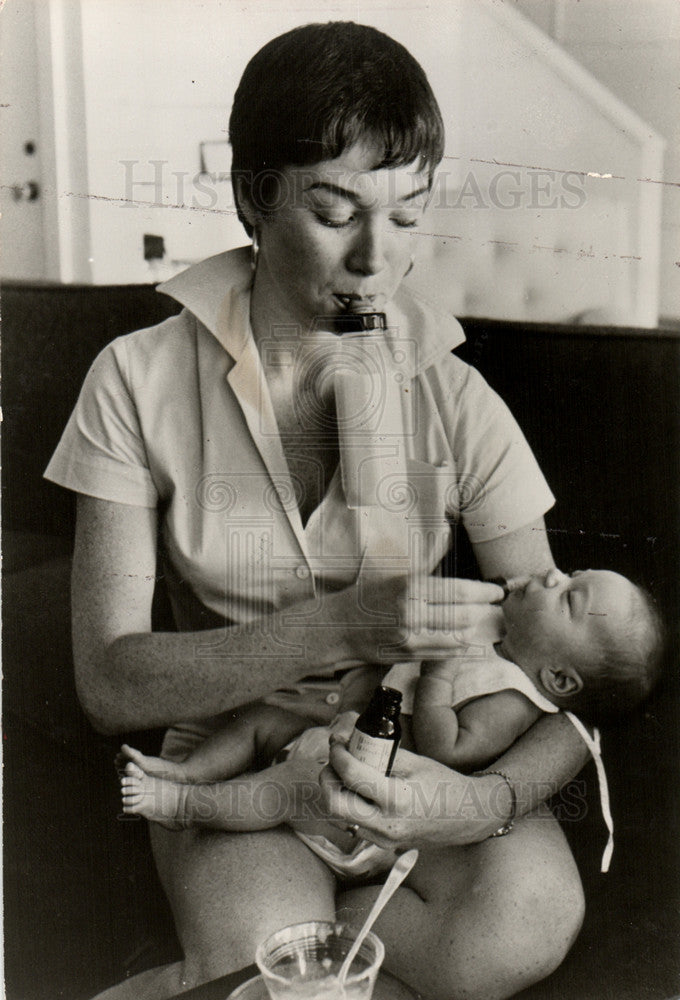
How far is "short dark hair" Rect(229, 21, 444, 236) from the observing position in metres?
1.17

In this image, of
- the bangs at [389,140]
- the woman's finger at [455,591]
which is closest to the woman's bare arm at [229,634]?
the woman's finger at [455,591]

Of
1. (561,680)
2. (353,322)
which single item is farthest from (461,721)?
(353,322)

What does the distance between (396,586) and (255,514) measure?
0.68ft

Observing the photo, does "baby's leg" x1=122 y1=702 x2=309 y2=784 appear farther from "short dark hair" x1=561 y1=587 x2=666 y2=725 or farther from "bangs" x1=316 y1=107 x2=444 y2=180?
"bangs" x1=316 y1=107 x2=444 y2=180

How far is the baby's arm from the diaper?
0.13 metres

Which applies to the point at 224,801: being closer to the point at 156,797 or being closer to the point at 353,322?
the point at 156,797

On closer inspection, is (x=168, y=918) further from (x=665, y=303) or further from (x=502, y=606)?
(x=665, y=303)

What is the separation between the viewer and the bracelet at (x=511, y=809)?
1286mm

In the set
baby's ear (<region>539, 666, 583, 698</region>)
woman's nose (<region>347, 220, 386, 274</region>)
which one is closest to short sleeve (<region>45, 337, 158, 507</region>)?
woman's nose (<region>347, 220, 386, 274</region>)

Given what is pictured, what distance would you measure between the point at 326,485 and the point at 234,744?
1.19 feet

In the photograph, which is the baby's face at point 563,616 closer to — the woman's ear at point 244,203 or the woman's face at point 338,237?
the woman's face at point 338,237

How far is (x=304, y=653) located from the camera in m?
1.27

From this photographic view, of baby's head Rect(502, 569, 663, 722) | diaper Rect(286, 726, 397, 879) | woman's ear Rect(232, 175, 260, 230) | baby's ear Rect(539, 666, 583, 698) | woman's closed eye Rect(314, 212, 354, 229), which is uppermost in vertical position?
woman's ear Rect(232, 175, 260, 230)

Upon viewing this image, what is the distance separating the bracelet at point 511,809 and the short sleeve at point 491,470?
309 mm
